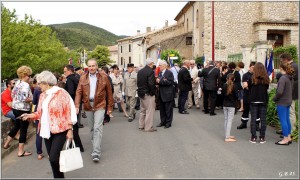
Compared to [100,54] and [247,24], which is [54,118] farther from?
[100,54]

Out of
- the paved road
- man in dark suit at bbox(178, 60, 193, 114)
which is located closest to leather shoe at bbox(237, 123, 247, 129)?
the paved road

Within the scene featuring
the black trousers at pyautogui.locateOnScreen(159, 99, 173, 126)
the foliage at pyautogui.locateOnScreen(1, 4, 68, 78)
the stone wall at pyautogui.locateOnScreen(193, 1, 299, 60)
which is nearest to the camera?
the black trousers at pyautogui.locateOnScreen(159, 99, 173, 126)

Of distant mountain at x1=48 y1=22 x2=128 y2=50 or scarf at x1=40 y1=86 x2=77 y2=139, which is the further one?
distant mountain at x1=48 y1=22 x2=128 y2=50

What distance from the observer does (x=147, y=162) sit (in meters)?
6.24

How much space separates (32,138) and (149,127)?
306 centimetres

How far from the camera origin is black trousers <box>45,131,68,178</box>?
4.84 m

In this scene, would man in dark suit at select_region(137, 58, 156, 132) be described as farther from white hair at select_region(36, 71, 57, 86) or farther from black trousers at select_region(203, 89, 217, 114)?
white hair at select_region(36, 71, 57, 86)

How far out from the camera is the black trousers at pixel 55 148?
484 centimetres

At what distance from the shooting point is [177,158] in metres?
6.50

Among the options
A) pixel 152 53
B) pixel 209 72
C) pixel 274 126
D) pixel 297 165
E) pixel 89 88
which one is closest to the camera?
pixel 297 165

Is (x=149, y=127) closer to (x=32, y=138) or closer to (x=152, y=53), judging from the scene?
(x=32, y=138)

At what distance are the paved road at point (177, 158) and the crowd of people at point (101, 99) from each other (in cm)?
37

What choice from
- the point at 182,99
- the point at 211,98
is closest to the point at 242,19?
the point at 182,99

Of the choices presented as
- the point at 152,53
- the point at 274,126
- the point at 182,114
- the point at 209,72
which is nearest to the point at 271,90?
the point at 274,126
